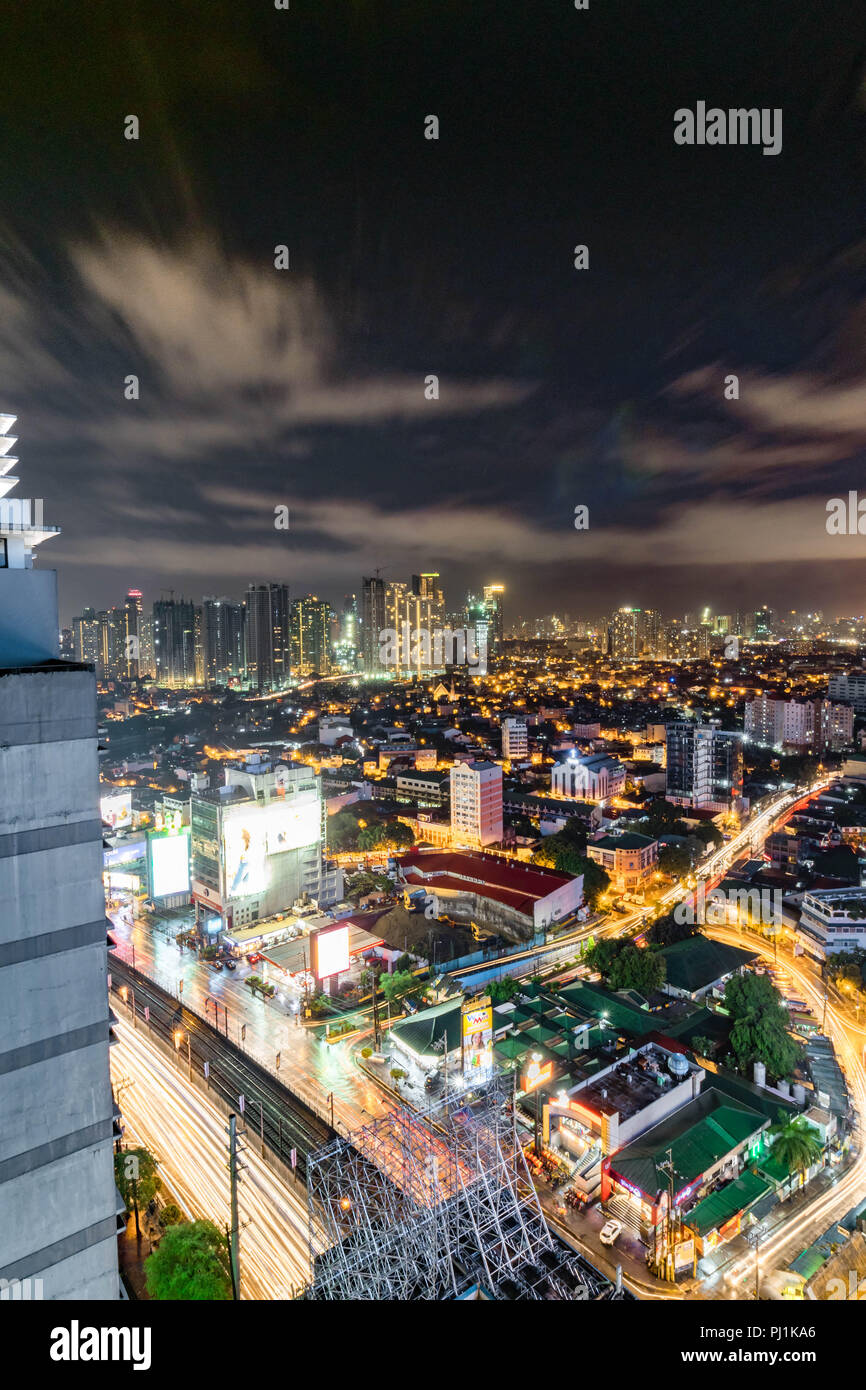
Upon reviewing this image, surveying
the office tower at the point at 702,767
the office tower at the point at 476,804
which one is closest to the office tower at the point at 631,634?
the office tower at the point at 702,767

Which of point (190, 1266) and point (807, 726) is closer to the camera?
point (190, 1266)

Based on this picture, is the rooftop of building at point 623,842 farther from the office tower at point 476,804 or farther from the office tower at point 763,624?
the office tower at point 763,624

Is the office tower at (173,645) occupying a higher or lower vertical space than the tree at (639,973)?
higher

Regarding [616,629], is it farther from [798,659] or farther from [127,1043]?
[127,1043]

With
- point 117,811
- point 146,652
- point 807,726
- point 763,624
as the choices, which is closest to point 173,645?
point 146,652

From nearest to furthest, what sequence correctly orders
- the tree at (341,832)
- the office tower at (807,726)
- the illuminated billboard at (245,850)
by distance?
1. the illuminated billboard at (245,850)
2. the tree at (341,832)
3. the office tower at (807,726)

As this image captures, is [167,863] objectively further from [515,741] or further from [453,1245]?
[515,741]
